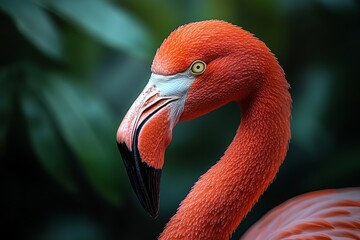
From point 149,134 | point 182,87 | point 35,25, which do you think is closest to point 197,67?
point 182,87

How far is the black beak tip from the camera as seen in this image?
3.42 ft

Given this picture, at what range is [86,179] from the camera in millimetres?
1477

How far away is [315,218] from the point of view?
1.20m

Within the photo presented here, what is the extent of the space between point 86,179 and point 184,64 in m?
0.55

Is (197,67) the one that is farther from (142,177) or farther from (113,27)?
(113,27)

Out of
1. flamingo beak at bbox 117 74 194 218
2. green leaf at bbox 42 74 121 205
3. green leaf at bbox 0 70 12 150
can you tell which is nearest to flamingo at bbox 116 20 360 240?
flamingo beak at bbox 117 74 194 218

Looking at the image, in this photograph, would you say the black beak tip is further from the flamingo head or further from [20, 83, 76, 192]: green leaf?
[20, 83, 76, 192]: green leaf

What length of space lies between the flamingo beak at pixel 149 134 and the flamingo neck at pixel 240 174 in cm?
10

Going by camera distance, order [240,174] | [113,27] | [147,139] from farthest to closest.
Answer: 1. [113,27]
2. [240,174]
3. [147,139]

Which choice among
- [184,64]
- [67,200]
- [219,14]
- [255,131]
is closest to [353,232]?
[255,131]

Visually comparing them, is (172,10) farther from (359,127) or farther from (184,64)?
(359,127)

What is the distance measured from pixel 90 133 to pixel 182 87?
465 millimetres

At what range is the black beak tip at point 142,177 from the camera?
1.04 m

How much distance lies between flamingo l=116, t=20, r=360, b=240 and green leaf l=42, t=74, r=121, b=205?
0.35 metres
